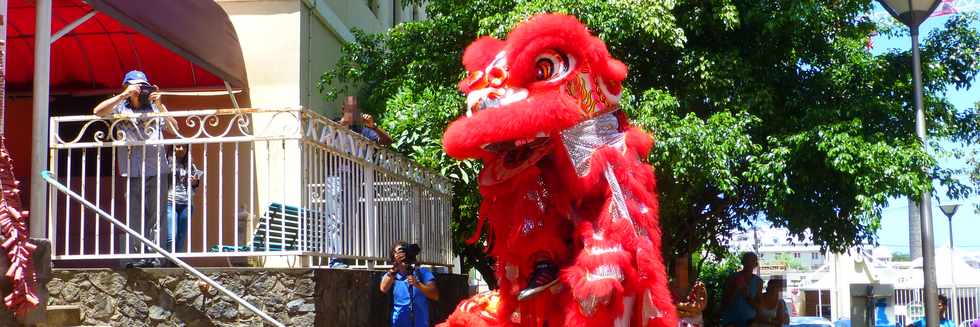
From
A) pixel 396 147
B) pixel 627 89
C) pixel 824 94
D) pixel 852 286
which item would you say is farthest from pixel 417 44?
pixel 852 286

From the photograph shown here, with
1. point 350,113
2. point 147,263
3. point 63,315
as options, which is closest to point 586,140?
point 147,263

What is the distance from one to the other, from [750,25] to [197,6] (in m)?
6.34

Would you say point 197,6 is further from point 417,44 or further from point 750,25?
point 750,25

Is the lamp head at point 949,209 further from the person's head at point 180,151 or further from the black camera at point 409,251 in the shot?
the person's head at point 180,151

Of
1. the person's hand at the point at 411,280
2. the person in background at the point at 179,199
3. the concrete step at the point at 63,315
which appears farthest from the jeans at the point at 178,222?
the person's hand at the point at 411,280

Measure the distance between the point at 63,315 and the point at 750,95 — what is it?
25.6ft

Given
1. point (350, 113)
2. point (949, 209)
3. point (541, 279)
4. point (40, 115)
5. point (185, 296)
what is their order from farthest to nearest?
1. point (949, 209)
2. point (350, 113)
3. point (40, 115)
4. point (185, 296)
5. point (541, 279)

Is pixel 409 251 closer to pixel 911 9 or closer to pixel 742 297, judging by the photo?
pixel 742 297

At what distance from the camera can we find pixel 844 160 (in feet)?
36.6

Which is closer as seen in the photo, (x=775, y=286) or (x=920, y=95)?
(x=920, y=95)

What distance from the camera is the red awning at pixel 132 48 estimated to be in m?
9.06

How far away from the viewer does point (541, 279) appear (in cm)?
491

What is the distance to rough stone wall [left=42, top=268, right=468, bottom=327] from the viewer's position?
7.07 metres

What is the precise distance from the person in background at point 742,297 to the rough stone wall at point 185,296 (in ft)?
18.9
